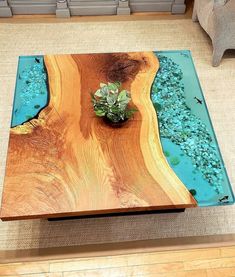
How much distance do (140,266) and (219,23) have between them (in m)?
1.76

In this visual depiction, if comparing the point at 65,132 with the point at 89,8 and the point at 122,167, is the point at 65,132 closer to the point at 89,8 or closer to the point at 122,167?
the point at 122,167

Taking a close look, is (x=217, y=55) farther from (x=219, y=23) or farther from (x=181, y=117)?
(x=181, y=117)

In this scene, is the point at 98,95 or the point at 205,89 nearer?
the point at 98,95

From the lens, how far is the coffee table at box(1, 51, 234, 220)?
1.50 meters

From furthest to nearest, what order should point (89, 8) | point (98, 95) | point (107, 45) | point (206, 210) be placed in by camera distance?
point (89, 8), point (107, 45), point (206, 210), point (98, 95)

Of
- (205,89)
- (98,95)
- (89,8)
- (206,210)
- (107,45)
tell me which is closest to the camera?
(98,95)

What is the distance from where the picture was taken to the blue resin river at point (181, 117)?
1562 millimetres

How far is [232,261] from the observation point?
175 cm

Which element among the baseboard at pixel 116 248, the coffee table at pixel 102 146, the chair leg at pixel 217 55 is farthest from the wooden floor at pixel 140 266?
the chair leg at pixel 217 55

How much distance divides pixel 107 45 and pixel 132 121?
135 centimetres

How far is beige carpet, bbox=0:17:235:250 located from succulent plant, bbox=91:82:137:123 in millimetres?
576

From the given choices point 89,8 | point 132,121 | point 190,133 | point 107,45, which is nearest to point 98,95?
point 132,121

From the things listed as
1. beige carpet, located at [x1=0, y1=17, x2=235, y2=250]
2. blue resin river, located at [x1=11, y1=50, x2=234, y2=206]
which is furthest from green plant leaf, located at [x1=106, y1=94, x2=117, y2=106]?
beige carpet, located at [x1=0, y1=17, x2=235, y2=250]

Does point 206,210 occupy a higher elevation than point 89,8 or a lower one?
lower
